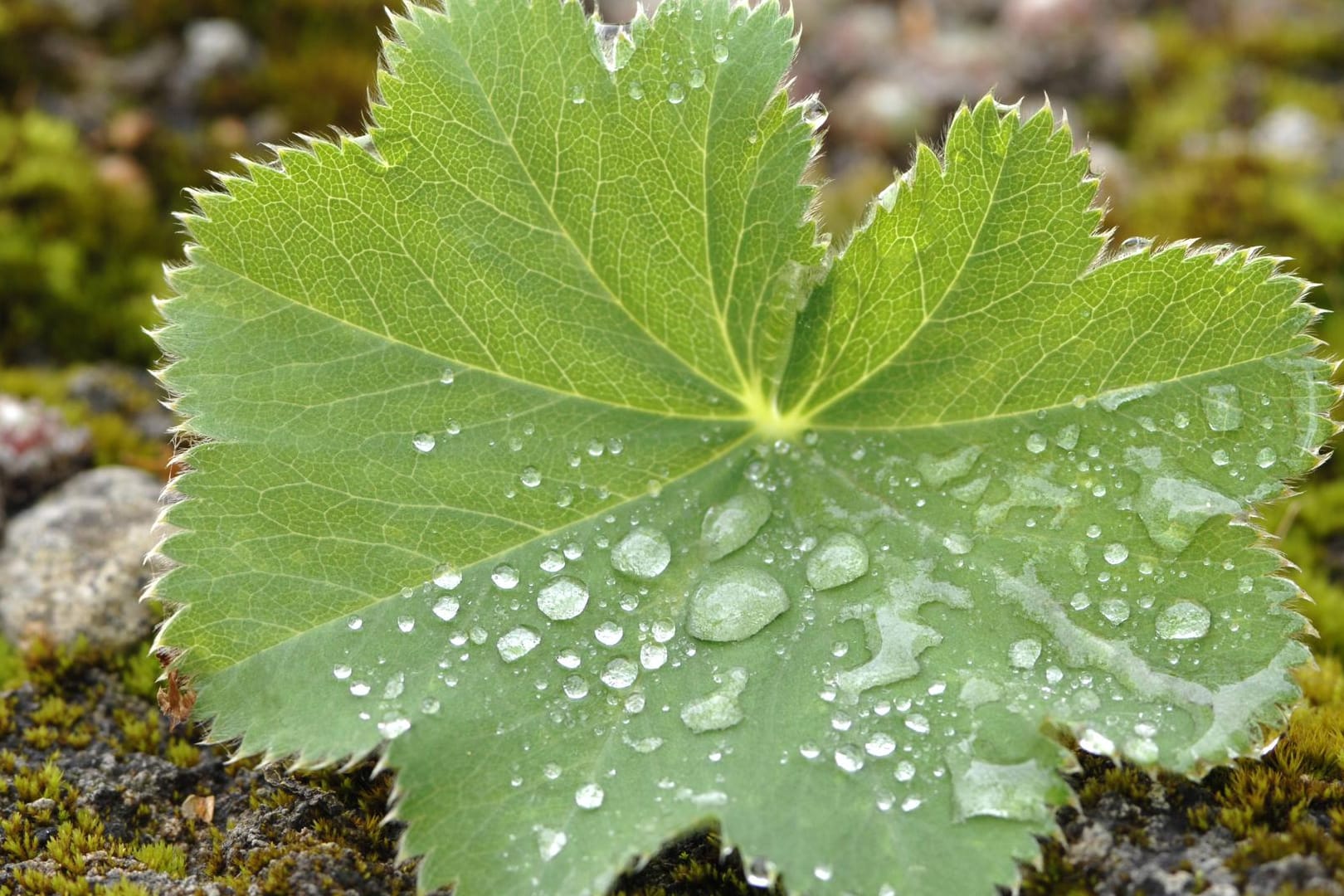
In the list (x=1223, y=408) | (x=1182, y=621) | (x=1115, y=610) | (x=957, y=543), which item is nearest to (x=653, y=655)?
(x=957, y=543)

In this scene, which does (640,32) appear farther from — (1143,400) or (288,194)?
(1143,400)

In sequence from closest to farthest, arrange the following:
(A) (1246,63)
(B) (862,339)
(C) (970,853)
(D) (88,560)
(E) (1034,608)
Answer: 1. (C) (970,853)
2. (E) (1034,608)
3. (B) (862,339)
4. (D) (88,560)
5. (A) (1246,63)

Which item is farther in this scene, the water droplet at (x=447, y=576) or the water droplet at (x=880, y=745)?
the water droplet at (x=447, y=576)

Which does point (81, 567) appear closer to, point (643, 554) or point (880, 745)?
point (643, 554)

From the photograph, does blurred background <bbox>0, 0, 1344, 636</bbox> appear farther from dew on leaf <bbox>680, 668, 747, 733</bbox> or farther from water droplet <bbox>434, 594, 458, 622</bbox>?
dew on leaf <bbox>680, 668, 747, 733</bbox>

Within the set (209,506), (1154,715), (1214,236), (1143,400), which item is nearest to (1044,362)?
(1143,400)

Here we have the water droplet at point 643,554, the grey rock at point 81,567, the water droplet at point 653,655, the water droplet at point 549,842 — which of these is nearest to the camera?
the water droplet at point 549,842

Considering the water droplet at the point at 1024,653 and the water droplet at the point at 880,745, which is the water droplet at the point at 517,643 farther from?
the water droplet at the point at 1024,653

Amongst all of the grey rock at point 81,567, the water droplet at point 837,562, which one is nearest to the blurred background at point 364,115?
the grey rock at point 81,567

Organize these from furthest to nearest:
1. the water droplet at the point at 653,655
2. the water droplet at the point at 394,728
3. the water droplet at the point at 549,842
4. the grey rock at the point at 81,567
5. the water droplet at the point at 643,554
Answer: the grey rock at the point at 81,567 → the water droplet at the point at 643,554 → the water droplet at the point at 653,655 → the water droplet at the point at 394,728 → the water droplet at the point at 549,842
